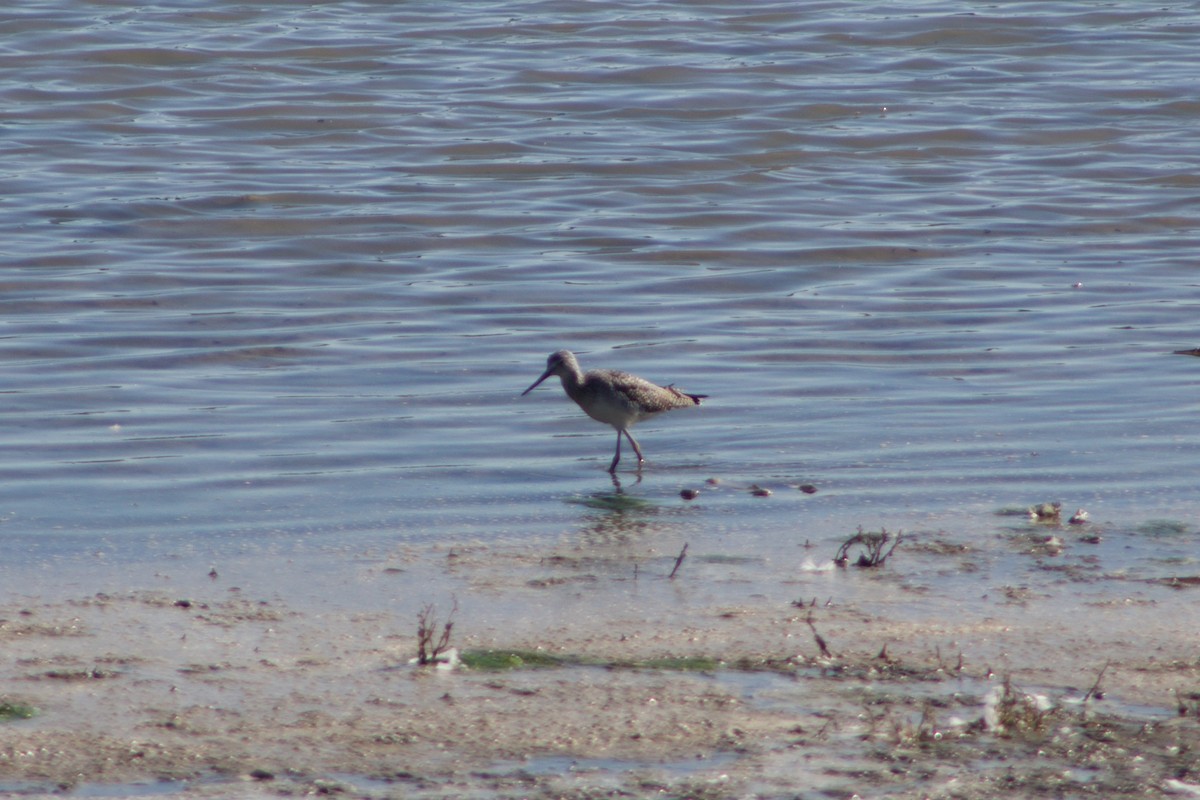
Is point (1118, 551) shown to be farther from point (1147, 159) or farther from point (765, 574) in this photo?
point (1147, 159)

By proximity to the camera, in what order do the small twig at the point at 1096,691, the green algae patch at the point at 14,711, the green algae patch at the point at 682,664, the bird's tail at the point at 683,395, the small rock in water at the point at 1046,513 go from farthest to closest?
the bird's tail at the point at 683,395 < the small rock in water at the point at 1046,513 < the green algae patch at the point at 682,664 < the small twig at the point at 1096,691 < the green algae patch at the point at 14,711

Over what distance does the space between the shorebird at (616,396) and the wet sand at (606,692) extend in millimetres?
2580

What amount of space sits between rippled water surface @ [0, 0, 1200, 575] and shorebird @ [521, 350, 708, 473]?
25 cm

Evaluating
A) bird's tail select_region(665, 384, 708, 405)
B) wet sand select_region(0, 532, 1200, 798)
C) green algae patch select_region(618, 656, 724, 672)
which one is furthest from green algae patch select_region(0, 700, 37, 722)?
bird's tail select_region(665, 384, 708, 405)

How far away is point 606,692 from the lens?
5.66 meters

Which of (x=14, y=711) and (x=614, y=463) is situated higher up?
(x=14, y=711)

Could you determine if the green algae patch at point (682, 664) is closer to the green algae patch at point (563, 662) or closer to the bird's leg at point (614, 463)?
the green algae patch at point (563, 662)

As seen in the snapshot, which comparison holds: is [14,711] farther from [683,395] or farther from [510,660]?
[683,395]

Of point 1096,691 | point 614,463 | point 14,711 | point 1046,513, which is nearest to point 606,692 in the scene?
point 1096,691

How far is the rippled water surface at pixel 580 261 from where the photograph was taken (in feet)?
29.4

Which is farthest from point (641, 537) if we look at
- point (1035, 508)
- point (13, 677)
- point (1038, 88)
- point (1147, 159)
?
point (1038, 88)

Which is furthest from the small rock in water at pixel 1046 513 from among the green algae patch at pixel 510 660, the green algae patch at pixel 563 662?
the green algae patch at pixel 510 660

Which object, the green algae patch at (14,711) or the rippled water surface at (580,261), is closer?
the green algae patch at (14,711)

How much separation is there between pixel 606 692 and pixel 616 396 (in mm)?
4134
